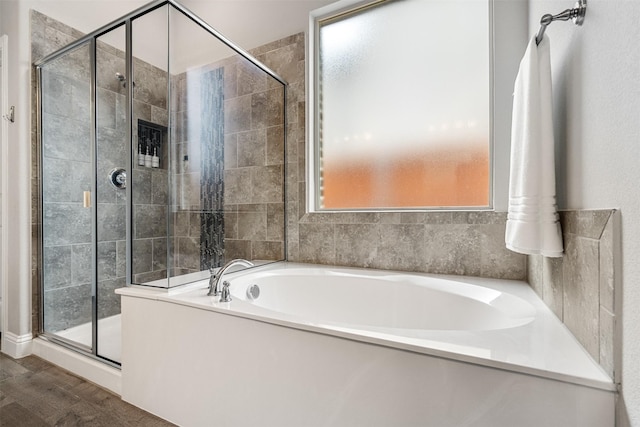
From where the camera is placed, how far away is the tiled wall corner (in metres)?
0.66

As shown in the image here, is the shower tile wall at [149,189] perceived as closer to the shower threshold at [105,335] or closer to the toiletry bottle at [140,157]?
the toiletry bottle at [140,157]

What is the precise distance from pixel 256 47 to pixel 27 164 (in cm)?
184

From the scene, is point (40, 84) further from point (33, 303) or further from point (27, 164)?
point (33, 303)

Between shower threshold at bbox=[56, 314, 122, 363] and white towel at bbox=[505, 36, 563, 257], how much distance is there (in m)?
2.12

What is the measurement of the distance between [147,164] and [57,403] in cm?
129

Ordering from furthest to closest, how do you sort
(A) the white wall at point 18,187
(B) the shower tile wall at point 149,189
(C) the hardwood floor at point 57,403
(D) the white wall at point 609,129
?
1. (A) the white wall at point 18,187
2. (B) the shower tile wall at point 149,189
3. (C) the hardwood floor at point 57,403
4. (D) the white wall at point 609,129

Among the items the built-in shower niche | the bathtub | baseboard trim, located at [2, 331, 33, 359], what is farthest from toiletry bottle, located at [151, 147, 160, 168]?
baseboard trim, located at [2, 331, 33, 359]

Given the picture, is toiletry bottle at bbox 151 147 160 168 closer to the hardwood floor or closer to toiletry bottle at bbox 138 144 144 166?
toiletry bottle at bbox 138 144 144 166

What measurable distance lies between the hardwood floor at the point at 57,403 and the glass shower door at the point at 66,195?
356mm

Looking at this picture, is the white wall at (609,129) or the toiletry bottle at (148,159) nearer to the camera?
the white wall at (609,129)

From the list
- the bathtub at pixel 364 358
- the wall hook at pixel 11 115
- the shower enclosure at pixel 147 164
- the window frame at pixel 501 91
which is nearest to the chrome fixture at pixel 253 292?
the bathtub at pixel 364 358

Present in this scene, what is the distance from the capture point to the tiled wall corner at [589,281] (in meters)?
0.66

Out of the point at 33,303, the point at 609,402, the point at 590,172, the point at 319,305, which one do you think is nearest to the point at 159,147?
the point at 319,305

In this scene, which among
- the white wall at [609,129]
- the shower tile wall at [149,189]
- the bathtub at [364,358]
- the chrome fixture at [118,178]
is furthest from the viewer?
the chrome fixture at [118,178]
